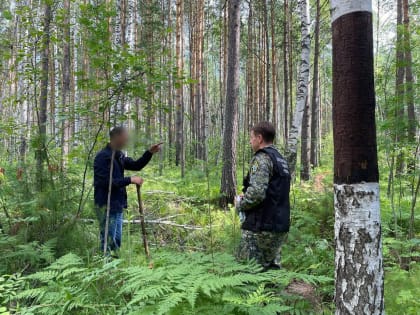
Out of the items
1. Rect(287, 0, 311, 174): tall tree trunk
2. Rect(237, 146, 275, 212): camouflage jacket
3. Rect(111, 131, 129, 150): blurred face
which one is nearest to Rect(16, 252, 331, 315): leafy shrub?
Rect(237, 146, 275, 212): camouflage jacket

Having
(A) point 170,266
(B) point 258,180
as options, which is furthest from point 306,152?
(A) point 170,266

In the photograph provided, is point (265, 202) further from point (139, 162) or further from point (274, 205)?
point (139, 162)

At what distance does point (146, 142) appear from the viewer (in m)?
4.21

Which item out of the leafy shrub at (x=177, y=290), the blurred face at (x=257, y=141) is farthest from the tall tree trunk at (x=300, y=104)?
the leafy shrub at (x=177, y=290)

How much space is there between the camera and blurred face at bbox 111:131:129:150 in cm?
370

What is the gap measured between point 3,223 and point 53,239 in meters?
1.18

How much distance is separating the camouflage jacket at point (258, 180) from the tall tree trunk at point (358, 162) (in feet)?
4.35

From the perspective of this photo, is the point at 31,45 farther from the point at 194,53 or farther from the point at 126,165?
the point at 194,53

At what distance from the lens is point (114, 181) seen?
13.1 feet

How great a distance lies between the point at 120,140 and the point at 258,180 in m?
1.66

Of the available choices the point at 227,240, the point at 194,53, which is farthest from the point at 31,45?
the point at 194,53

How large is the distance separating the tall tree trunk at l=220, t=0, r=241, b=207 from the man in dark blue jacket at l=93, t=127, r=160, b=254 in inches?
132

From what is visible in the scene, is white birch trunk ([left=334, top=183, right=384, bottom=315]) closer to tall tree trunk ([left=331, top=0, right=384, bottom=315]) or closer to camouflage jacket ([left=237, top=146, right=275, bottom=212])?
tall tree trunk ([left=331, top=0, right=384, bottom=315])

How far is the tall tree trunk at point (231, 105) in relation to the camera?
741 centimetres
